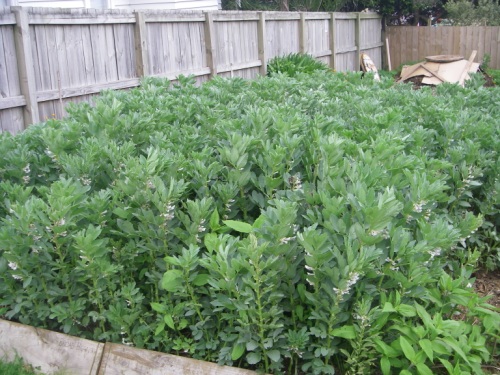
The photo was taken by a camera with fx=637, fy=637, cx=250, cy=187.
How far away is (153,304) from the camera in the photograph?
116 inches

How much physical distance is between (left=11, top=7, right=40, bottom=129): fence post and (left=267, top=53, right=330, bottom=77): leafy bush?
712 cm

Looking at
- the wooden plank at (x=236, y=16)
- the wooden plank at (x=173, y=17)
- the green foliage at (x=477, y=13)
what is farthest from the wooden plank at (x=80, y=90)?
the green foliage at (x=477, y=13)

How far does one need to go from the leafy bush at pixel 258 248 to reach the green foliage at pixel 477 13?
23.3 metres

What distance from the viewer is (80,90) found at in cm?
891

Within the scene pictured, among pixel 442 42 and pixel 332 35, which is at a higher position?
pixel 332 35

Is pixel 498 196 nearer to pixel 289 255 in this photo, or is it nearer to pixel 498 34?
pixel 289 255

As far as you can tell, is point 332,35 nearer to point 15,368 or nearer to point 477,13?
point 477,13

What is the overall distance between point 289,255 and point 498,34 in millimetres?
23420

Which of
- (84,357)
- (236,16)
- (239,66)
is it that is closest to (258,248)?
(84,357)

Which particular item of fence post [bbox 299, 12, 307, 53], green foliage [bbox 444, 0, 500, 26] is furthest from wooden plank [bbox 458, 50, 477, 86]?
fence post [bbox 299, 12, 307, 53]

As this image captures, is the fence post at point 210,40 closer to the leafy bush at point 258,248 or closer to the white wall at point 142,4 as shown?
the white wall at point 142,4

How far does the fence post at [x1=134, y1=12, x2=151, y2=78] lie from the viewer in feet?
33.6

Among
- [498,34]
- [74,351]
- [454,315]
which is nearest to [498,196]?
[454,315]

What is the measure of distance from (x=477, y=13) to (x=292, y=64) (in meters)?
14.0
